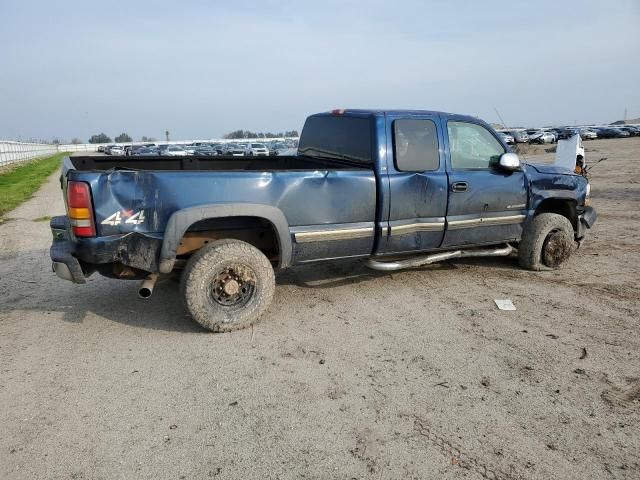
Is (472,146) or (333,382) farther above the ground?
(472,146)

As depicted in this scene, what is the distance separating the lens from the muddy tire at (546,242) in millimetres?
5789

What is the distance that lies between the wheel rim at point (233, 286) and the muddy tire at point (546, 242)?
3.59 m

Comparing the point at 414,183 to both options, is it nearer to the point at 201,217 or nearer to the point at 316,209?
the point at 316,209

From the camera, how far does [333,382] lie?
3391 millimetres

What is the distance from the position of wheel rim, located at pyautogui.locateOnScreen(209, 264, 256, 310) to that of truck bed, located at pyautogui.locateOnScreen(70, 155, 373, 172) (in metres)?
1.42

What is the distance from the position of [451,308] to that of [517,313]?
63 centimetres

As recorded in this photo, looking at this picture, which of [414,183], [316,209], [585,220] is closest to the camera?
[316,209]

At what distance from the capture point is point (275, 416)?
2.99 meters

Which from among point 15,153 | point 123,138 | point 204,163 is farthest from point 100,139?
point 204,163

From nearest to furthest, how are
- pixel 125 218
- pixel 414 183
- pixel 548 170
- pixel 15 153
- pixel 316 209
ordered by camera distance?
pixel 125 218 → pixel 316 209 → pixel 414 183 → pixel 548 170 → pixel 15 153

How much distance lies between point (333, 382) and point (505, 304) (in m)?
2.38

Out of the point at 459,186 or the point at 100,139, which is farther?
the point at 100,139

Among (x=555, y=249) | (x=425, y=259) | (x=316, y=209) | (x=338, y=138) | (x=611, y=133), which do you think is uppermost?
(x=338, y=138)

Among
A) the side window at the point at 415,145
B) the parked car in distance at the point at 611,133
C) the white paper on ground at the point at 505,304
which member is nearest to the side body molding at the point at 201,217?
the side window at the point at 415,145
